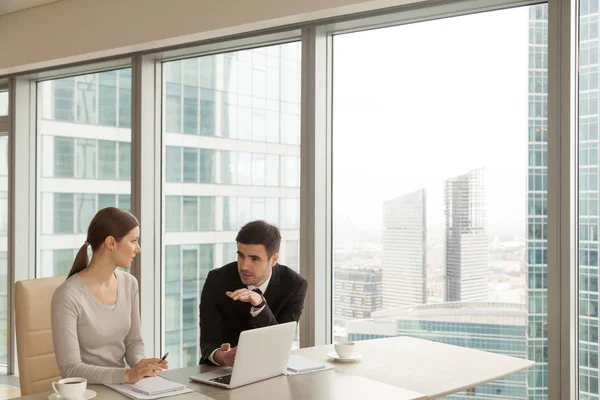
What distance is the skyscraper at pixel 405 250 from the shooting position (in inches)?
135

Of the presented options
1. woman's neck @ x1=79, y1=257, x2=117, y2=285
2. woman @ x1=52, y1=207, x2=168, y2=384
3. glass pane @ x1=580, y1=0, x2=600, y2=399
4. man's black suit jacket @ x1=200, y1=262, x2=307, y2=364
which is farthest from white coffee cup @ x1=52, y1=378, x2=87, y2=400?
glass pane @ x1=580, y1=0, x2=600, y2=399

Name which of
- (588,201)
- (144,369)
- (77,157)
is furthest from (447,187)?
(77,157)

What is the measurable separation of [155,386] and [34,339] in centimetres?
81

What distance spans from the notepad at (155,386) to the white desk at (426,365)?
0.66 metres

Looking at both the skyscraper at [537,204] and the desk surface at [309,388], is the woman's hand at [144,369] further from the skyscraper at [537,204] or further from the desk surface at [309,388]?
the skyscraper at [537,204]

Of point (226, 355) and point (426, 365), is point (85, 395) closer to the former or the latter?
point (226, 355)

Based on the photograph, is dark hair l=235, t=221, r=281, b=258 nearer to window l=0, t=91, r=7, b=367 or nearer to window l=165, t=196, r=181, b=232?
window l=165, t=196, r=181, b=232

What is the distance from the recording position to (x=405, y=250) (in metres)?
3.48

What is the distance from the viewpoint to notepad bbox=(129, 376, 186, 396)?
7.12ft

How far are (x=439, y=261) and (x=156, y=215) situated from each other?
81.0 inches

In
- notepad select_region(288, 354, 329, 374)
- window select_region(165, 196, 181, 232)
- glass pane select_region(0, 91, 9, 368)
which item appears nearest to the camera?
notepad select_region(288, 354, 329, 374)

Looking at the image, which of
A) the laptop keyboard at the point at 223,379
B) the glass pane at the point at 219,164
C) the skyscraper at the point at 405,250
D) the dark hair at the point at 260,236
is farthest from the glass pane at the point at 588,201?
the laptop keyboard at the point at 223,379

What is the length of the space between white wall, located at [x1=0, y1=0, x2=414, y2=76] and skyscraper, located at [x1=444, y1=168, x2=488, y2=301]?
985mm

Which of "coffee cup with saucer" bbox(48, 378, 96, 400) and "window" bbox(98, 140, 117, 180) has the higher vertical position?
"window" bbox(98, 140, 117, 180)
